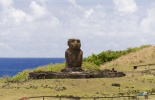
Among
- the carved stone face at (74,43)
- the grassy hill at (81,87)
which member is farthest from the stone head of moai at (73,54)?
the grassy hill at (81,87)

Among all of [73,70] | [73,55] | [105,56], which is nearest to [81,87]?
[73,70]

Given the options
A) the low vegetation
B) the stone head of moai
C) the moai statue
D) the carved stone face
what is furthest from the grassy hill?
the low vegetation

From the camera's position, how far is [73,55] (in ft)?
180

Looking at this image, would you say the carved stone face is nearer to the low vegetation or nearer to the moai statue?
the moai statue

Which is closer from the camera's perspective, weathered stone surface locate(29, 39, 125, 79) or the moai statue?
weathered stone surface locate(29, 39, 125, 79)

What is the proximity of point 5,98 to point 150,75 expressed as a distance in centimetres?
2354

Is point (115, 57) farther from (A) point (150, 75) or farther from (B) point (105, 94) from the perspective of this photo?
(B) point (105, 94)

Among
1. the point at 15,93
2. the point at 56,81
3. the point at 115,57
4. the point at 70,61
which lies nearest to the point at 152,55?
the point at 115,57

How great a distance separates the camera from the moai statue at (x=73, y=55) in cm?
5447

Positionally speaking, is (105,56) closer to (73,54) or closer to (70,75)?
(73,54)

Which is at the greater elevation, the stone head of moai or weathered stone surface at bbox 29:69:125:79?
the stone head of moai

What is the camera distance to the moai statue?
5447 centimetres

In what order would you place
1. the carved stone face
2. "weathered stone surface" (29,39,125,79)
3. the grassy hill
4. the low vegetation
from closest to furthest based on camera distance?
the grassy hill
"weathered stone surface" (29,39,125,79)
the carved stone face
the low vegetation

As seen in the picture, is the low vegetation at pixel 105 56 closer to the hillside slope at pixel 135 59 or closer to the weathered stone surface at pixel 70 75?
the hillside slope at pixel 135 59
